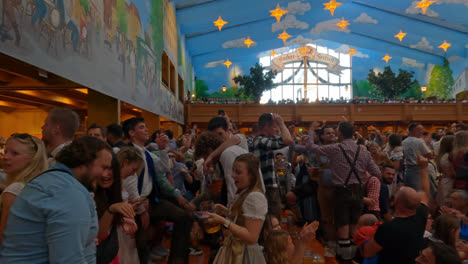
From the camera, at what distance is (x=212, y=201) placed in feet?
8.46

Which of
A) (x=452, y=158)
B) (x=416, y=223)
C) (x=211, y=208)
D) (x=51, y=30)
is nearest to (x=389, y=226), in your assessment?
(x=416, y=223)

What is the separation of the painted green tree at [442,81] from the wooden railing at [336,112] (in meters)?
6.74

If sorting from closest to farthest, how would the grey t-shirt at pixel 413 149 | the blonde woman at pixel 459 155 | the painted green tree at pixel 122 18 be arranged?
the blonde woman at pixel 459 155 → the grey t-shirt at pixel 413 149 → the painted green tree at pixel 122 18

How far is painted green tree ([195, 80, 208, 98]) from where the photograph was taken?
3322 centimetres

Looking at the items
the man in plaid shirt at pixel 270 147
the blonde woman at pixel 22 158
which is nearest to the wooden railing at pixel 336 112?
the man in plaid shirt at pixel 270 147

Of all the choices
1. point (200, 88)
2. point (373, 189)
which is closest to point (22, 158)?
point (373, 189)

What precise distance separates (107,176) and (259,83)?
24.4 metres

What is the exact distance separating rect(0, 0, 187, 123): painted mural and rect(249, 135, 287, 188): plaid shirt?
2.82m

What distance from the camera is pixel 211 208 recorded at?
8.15 feet

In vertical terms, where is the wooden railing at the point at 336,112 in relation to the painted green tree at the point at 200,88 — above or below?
below

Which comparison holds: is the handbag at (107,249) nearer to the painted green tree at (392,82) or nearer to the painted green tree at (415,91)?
the painted green tree at (392,82)

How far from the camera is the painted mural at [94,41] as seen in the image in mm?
4328

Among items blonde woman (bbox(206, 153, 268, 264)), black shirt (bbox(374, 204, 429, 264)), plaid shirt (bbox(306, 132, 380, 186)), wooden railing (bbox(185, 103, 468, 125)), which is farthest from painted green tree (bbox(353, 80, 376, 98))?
blonde woman (bbox(206, 153, 268, 264))

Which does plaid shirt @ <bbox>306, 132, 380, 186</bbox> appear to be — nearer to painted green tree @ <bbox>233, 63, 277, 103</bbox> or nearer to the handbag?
the handbag
